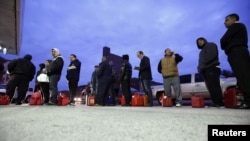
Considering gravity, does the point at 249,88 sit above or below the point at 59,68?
below

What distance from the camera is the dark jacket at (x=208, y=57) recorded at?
201 inches

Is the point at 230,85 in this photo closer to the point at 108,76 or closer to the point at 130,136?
the point at 108,76

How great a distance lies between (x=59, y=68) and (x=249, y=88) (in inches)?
200

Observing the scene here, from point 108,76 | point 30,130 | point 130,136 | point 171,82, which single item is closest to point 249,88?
point 171,82

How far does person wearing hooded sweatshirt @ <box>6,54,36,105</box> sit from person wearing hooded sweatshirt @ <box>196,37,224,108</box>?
5.45 meters

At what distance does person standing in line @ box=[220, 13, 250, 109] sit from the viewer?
13.0 feet

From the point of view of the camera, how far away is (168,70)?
253 inches

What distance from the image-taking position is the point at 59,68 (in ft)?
21.7

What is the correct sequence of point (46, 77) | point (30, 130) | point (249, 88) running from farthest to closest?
point (46, 77) → point (249, 88) → point (30, 130)

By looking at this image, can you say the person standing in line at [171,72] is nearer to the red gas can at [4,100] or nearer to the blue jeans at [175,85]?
the blue jeans at [175,85]

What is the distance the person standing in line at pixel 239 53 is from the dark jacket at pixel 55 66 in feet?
15.0

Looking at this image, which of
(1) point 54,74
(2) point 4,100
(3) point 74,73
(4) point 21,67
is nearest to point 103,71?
(3) point 74,73

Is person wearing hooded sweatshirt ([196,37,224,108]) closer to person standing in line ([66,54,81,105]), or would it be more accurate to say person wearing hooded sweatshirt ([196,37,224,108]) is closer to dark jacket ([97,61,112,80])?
dark jacket ([97,61,112,80])

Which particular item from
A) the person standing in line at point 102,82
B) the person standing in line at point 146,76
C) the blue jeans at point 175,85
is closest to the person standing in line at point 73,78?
the person standing in line at point 102,82
